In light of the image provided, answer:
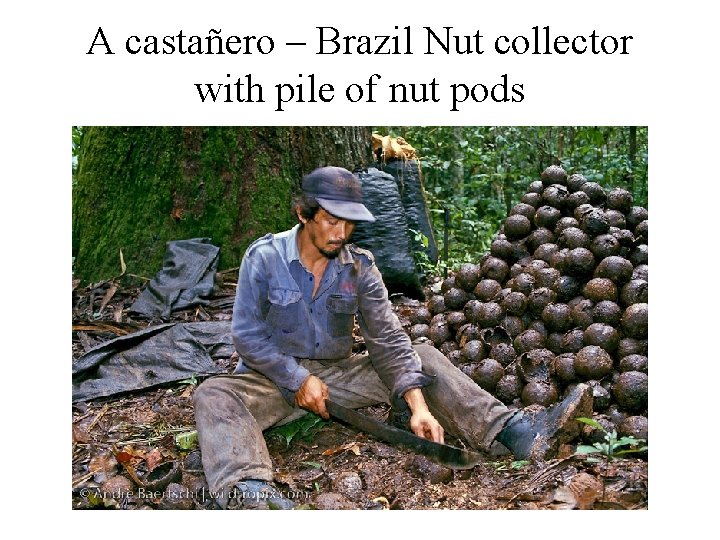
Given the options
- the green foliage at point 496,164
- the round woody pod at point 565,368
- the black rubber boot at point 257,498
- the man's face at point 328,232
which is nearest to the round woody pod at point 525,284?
the round woody pod at point 565,368

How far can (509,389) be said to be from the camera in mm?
4465

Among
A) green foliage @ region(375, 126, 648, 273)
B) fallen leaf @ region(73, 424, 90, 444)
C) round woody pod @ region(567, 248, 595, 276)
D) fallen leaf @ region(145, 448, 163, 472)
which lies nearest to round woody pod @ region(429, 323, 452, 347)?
round woody pod @ region(567, 248, 595, 276)

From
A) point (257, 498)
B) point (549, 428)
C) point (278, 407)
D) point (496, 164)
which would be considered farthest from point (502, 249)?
point (496, 164)

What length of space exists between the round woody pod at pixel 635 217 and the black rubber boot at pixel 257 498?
294 centimetres

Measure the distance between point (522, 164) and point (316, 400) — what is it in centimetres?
685

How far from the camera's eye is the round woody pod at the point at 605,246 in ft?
15.6

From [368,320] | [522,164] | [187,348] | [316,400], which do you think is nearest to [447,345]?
[368,320]

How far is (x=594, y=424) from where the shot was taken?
360cm

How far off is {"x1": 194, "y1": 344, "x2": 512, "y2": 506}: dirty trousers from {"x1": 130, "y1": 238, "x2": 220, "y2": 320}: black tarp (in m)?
1.78

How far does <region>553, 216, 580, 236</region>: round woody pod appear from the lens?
5000 millimetres

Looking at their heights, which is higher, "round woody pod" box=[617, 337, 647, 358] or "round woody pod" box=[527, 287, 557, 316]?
"round woody pod" box=[527, 287, 557, 316]

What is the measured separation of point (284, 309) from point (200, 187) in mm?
2442

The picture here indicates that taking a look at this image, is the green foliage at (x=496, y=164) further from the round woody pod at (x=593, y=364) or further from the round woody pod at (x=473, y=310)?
the round woody pod at (x=593, y=364)

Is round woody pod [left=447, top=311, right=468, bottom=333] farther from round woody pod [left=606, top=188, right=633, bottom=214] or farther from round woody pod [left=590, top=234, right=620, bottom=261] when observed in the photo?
round woody pod [left=606, top=188, right=633, bottom=214]
